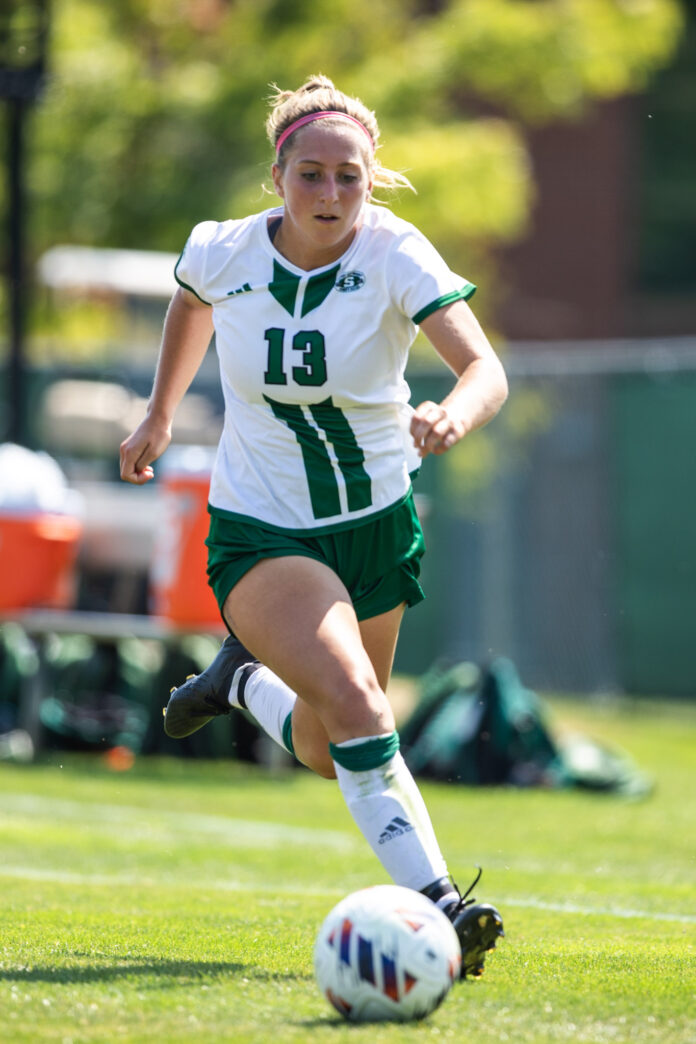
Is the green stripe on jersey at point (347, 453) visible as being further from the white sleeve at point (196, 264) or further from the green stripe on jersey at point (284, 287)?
the white sleeve at point (196, 264)

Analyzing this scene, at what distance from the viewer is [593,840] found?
882 centimetres

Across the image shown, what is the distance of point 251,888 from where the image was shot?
683cm

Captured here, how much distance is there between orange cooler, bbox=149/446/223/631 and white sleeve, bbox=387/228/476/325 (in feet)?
21.8

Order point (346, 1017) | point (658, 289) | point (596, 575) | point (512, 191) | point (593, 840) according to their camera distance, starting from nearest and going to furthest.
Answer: point (346, 1017), point (593, 840), point (596, 575), point (512, 191), point (658, 289)

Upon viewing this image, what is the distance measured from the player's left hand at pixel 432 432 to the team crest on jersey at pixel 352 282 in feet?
2.32

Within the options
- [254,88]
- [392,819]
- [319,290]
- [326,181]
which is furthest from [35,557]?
[392,819]

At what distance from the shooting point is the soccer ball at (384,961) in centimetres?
384

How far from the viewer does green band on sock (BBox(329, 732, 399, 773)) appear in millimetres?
4336

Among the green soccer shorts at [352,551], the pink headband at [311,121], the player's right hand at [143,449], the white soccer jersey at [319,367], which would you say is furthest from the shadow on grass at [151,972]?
the pink headband at [311,121]

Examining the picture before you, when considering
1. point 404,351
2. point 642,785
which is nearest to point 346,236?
point 404,351

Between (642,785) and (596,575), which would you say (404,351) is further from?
(596,575)

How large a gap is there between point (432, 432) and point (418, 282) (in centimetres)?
70

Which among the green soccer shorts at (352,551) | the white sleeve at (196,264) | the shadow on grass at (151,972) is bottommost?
the shadow on grass at (151,972)

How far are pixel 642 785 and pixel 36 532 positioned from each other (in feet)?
14.7
